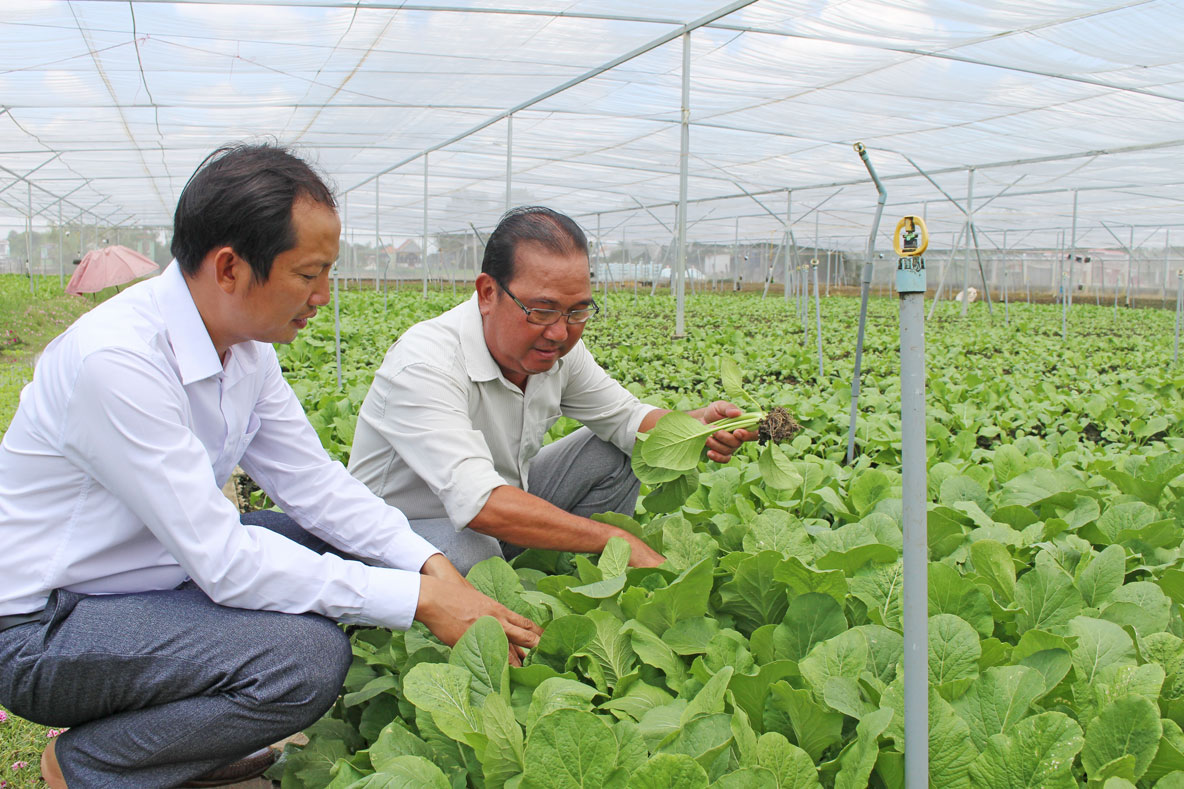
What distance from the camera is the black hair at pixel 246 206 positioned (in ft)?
5.09

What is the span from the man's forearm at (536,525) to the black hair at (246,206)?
711 mm

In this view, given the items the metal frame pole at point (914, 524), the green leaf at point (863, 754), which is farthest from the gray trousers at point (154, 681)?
the metal frame pole at point (914, 524)

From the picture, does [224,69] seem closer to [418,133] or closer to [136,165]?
[418,133]

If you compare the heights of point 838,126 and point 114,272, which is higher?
point 838,126

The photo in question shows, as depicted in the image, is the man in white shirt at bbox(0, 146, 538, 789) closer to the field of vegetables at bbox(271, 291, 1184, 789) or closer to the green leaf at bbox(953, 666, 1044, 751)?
the field of vegetables at bbox(271, 291, 1184, 789)

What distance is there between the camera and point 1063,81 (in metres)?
9.72

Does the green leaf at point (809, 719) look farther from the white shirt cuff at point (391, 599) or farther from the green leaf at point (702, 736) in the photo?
the white shirt cuff at point (391, 599)

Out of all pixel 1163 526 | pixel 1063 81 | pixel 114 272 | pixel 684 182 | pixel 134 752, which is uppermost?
pixel 1063 81

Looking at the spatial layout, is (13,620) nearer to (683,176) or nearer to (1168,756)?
(1168,756)

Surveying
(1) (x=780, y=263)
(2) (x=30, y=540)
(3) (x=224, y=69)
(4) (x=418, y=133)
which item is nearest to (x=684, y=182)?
(3) (x=224, y=69)

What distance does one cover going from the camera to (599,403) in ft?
8.50

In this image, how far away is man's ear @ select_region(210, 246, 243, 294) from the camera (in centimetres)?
158

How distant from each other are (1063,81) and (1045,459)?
8.54m

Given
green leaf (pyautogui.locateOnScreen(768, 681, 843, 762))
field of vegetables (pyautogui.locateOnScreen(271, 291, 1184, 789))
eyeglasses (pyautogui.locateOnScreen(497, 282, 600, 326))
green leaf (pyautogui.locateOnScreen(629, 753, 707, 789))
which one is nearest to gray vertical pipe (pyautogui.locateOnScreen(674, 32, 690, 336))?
field of vegetables (pyautogui.locateOnScreen(271, 291, 1184, 789))
